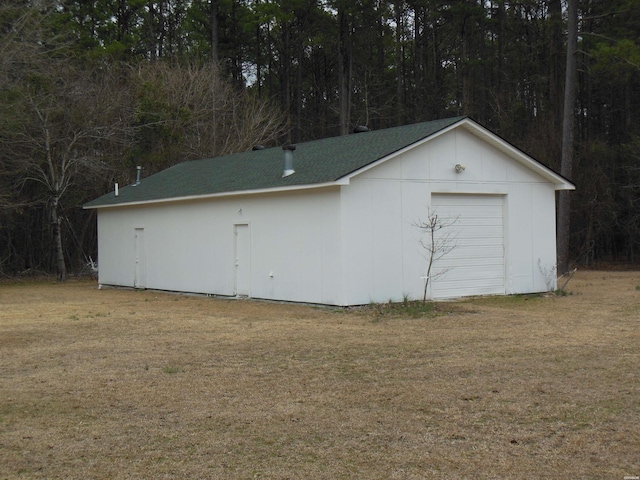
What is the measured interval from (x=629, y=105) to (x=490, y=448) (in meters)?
31.0

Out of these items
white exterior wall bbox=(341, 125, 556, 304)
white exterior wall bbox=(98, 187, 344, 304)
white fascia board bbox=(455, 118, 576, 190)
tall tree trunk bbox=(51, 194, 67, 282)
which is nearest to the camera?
white exterior wall bbox=(341, 125, 556, 304)

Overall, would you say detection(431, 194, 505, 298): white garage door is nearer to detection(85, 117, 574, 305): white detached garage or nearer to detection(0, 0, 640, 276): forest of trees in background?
detection(85, 117, 574, 305): white detached garage

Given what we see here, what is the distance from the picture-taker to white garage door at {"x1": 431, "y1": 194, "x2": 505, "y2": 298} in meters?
16.4

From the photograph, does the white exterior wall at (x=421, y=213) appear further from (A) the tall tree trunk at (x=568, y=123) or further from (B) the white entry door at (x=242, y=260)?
(A) the tall tree trunk at (x=568, y=123)

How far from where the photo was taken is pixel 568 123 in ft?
81.0

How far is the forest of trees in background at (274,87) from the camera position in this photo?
2562cm

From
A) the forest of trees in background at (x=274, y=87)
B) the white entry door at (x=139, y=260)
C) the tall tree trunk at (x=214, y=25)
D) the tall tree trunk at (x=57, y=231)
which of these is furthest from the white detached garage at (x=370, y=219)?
the tall tree trunk at (x=214, y=25)

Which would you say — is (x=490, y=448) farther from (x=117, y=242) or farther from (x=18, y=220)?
(x=18, y=220)

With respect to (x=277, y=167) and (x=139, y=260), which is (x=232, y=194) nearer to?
(x=277, y=167)

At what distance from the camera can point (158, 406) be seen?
278 inches

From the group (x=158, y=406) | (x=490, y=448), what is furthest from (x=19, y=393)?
(x=490, y=448)

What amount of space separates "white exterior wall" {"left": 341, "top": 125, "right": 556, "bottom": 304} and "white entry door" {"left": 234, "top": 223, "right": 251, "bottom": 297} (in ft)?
11.0

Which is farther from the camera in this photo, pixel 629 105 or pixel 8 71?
pixel 629 105

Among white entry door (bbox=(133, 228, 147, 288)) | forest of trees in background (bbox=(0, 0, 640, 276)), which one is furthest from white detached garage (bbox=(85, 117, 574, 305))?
forest of trees in background (bbox=(0, 0, 640, 276))
